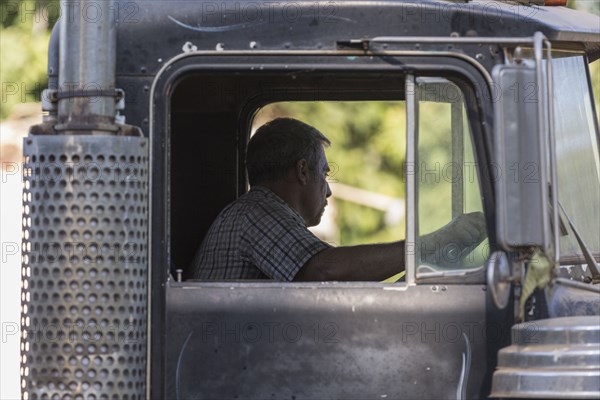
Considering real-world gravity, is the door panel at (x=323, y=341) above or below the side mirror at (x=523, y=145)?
below

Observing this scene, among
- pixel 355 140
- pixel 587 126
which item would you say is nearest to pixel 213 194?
pixel 587 126

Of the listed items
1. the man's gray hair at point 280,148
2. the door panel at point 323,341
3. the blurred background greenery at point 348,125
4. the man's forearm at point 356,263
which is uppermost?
the blurred background greenery at point 348,125

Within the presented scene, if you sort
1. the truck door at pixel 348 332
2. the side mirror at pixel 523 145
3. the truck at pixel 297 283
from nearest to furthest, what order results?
the side mirror at pixel 523 145
the truck at pixel 297 283
the truck door at pixel 348 332

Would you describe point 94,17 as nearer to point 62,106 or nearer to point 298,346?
point 62,106

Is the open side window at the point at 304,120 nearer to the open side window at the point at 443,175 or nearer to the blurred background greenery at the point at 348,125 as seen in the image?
the open side window at the point at 443,175

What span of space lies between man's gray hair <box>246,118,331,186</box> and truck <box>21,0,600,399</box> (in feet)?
3.88

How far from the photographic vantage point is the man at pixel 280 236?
13.2ft

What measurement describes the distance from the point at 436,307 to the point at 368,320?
0.19 metres

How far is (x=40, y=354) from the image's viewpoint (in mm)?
3193

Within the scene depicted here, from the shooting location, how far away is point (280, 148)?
4793 mm

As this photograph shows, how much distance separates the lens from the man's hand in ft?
11.3

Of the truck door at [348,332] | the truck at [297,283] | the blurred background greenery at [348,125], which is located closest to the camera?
the truck at [297,283]

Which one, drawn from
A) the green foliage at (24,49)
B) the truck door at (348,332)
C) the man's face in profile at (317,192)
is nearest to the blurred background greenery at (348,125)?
the green foliage at (24,49)

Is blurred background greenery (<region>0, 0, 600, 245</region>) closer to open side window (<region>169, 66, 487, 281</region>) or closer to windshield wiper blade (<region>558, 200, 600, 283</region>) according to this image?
open side window (<region>169, 66, 487, 281</region>)
